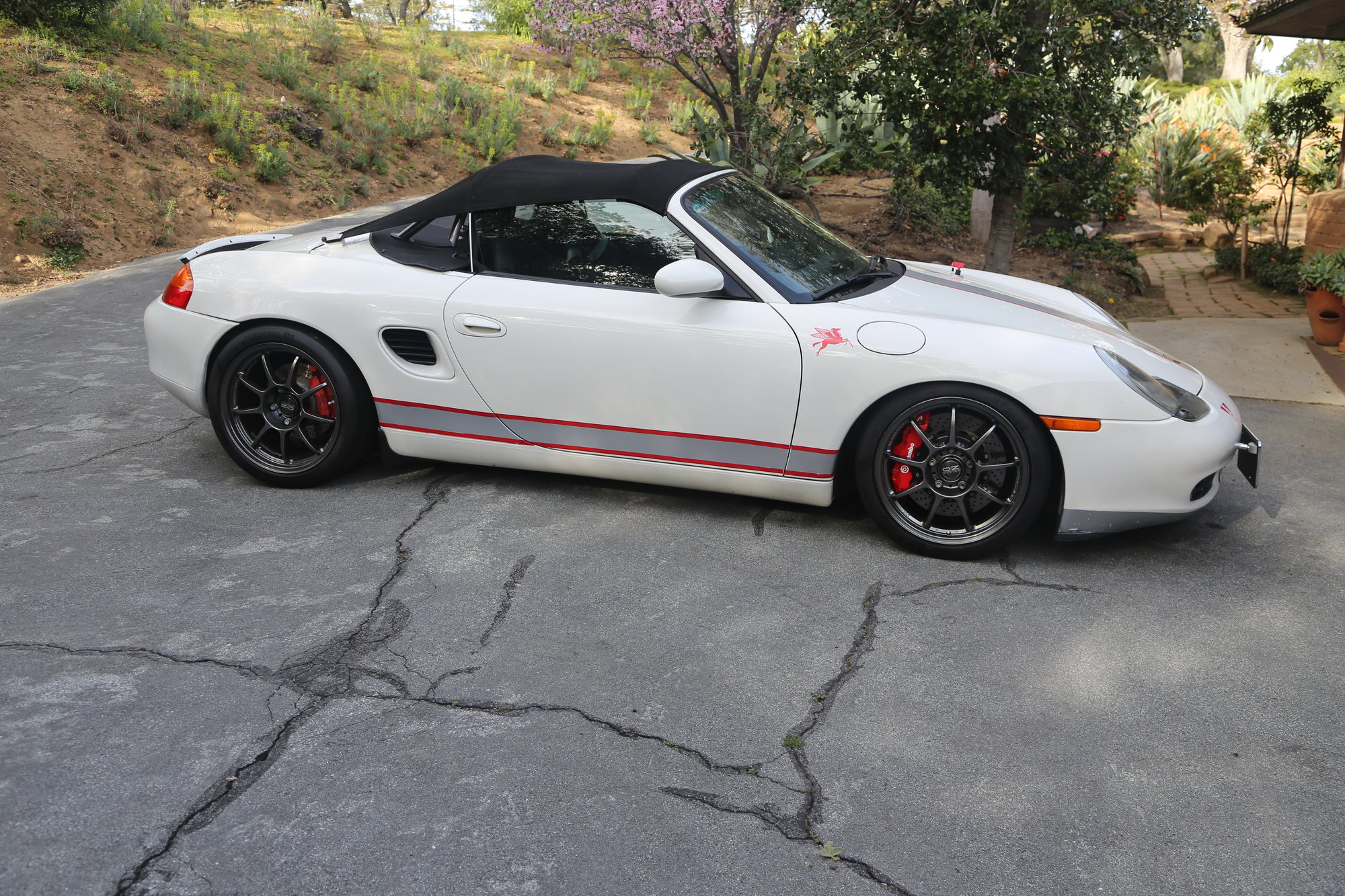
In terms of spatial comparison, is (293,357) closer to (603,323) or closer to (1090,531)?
(603,323)

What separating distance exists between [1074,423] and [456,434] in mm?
2406

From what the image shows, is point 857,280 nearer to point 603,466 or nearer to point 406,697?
point 603,466

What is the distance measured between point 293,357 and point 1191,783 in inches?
144

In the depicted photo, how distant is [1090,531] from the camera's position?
3775 millimetres

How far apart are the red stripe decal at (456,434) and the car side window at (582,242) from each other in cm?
68

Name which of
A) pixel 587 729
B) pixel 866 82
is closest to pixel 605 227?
pixel 587 729

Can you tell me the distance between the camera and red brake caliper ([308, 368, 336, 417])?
175 inches

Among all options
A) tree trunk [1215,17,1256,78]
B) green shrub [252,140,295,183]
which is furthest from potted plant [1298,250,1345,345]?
tree trunk [1215,17,1256,78]

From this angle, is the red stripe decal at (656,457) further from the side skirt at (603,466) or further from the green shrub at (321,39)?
the green shrub at (321,39)

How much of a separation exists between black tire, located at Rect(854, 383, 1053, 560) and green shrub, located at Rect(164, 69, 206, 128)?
11.3 metres

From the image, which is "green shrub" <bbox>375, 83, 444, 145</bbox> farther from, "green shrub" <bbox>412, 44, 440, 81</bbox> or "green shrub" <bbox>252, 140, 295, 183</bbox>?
"green shrub" <bbox>252, 140, 295, 183</bbox>

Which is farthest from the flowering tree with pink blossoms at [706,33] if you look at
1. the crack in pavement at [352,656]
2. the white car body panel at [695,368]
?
the crack in pavement at [352,656]

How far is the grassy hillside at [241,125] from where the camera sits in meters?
10.4

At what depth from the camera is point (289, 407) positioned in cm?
453
